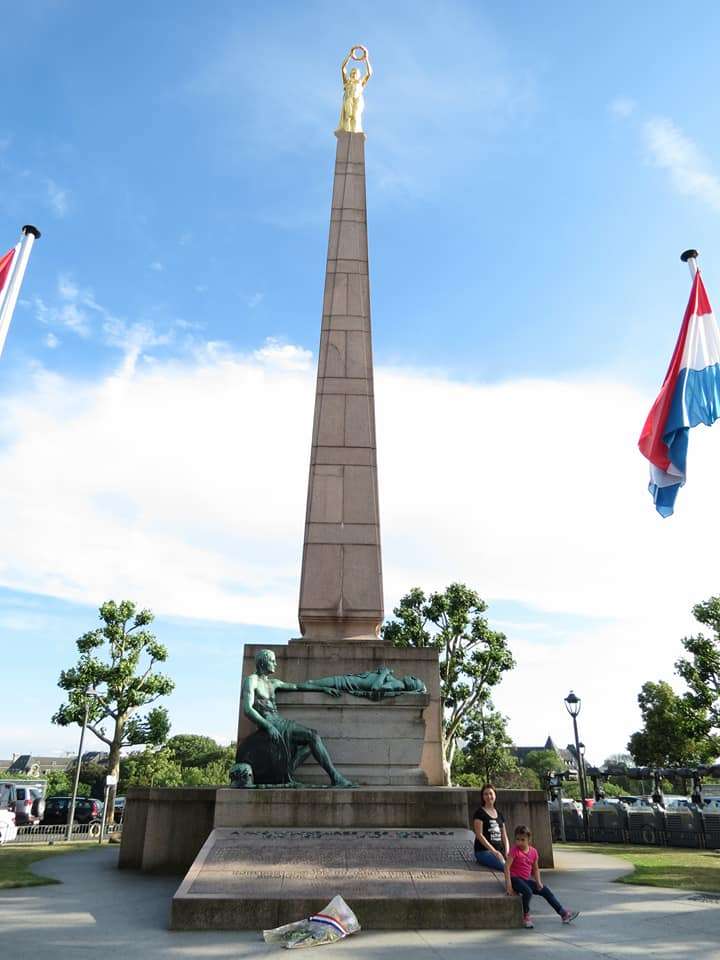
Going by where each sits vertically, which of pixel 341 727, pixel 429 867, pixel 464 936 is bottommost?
pixel 464 936

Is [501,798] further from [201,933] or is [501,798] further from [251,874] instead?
[201,933]

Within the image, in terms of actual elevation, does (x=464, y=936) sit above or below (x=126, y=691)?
below

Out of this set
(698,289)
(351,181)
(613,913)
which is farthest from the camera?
(351,181)

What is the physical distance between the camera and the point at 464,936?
600cm

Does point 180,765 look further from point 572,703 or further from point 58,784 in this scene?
point 572,703

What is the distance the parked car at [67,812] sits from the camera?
A: 29.7 meters

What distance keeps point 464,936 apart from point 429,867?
1.12 metres

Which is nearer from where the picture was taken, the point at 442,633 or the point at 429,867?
the point at 429,867

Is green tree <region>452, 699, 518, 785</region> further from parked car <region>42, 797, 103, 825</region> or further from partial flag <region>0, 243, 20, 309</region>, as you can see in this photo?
partial flag <region>0, 243, 20, 309</region>

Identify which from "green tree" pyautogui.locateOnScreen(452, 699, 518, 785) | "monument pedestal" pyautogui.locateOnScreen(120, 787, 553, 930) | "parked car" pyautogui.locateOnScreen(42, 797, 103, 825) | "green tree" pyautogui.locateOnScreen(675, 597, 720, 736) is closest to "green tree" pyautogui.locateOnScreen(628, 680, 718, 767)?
"green tree" pyautogui.locateOnScreen(452, 699, 518, 785)

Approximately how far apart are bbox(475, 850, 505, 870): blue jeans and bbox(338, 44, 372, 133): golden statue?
51.3ft

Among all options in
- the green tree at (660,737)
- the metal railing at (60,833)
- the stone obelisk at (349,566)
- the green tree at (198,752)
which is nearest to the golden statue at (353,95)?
the stone obelisk at (349,566)

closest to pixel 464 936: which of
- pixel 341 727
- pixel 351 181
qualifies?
pixel 341 727

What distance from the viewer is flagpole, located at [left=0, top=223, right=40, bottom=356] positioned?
10.8 m
